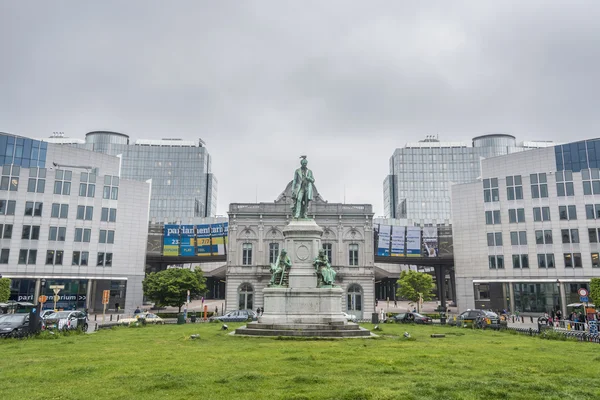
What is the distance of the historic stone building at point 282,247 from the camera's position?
201ft

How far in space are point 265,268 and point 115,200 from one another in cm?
2220

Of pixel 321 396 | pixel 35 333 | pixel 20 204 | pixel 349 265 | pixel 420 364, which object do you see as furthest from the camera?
pixel 349 265

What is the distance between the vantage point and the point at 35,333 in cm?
2588

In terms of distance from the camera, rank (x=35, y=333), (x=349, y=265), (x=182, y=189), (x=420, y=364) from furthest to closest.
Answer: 1. (x=182, y=189)
2. (x=349, y=265)
3. (x=35, y=333)
4. (x=420, y=364)

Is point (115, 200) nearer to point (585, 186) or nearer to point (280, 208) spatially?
point (280, 208)

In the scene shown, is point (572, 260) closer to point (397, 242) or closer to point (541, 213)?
point (541, 213)

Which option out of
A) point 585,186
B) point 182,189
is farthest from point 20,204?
point 182,189

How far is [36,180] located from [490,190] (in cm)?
5817

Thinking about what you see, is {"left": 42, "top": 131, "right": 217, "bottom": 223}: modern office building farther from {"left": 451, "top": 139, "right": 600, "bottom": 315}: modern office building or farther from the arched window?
{"left": 451, "top": 139, "right": 600, "bottom": 315}: modern office building

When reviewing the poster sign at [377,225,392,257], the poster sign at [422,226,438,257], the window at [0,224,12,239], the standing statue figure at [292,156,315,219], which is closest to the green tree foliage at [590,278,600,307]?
the standing statue figure at [292,156,315,219]

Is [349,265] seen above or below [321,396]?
above

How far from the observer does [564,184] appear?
195 ft

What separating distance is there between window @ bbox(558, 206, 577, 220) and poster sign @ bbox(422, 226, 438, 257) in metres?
20.3

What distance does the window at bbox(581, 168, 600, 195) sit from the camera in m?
58.0
